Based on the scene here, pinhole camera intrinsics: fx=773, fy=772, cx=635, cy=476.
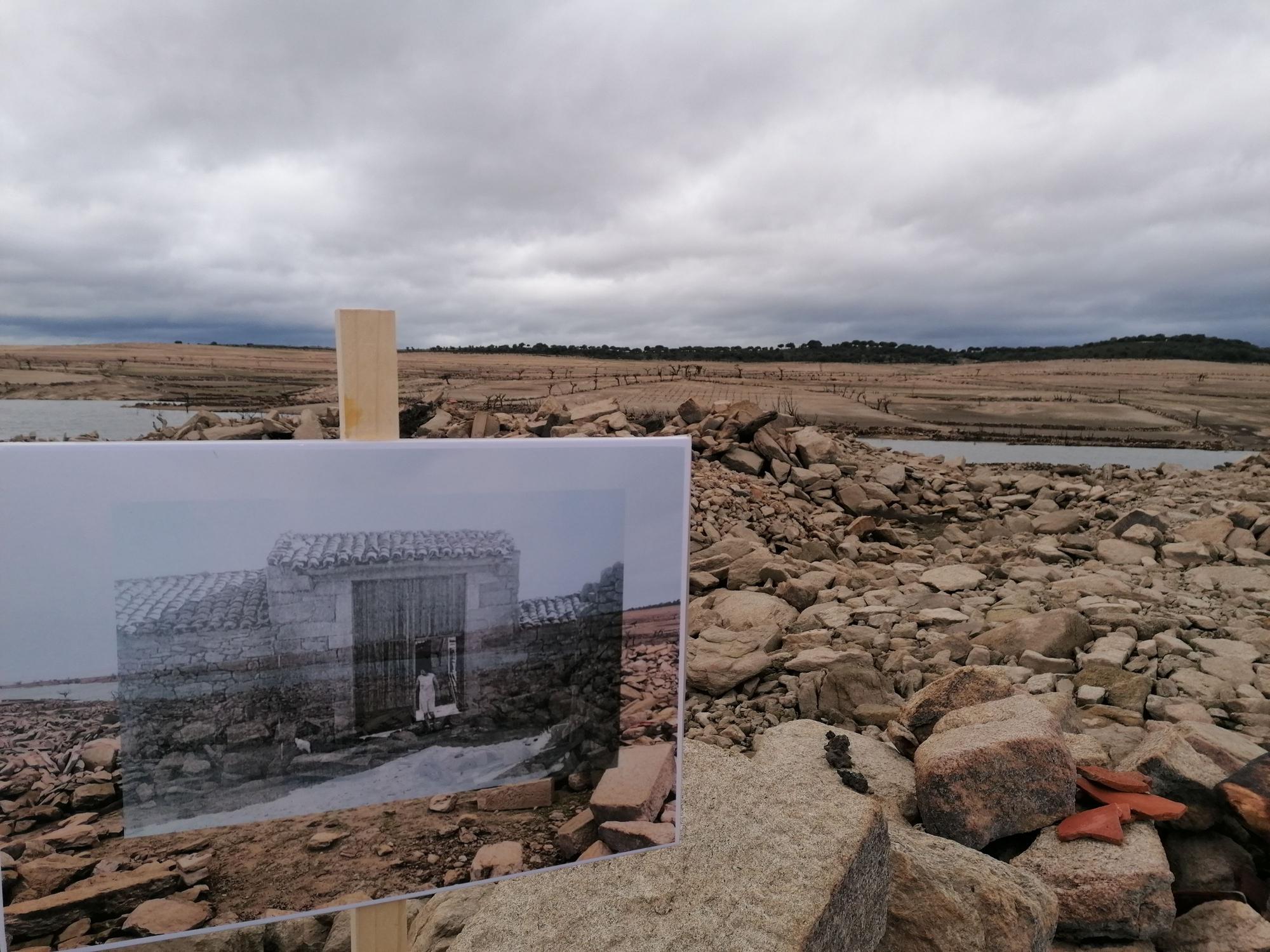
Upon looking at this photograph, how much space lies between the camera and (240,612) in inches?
78.1

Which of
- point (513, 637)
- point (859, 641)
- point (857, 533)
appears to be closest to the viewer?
point (513, 637)

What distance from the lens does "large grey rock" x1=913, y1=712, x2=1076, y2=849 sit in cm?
325

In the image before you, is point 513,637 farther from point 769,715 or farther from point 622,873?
point 769,715

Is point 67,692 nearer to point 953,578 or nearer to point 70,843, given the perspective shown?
point 70,843

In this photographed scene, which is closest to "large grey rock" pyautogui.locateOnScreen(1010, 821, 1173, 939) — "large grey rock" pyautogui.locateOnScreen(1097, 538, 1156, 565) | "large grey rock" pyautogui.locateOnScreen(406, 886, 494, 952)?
"large grey rock" pyautogui.locateOnScreen(406, 886, 494, 952)

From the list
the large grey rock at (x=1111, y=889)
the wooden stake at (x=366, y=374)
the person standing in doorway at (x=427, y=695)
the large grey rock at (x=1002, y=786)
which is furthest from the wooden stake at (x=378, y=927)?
the large grey rock at (x=1111, y=889)

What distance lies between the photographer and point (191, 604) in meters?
1.96

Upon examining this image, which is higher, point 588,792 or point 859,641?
point 588,792

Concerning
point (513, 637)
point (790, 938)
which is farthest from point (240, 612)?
point (790, 938)

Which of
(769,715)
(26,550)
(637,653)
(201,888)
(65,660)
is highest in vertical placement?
(26,550)

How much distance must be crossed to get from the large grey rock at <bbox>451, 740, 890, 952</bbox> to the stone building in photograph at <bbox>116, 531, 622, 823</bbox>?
2.17 feet

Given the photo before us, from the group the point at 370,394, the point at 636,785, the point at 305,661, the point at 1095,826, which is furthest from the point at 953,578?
the point at 305,661

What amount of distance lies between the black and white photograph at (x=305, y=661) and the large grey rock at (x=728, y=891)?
0.35m

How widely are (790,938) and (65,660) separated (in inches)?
88.0
